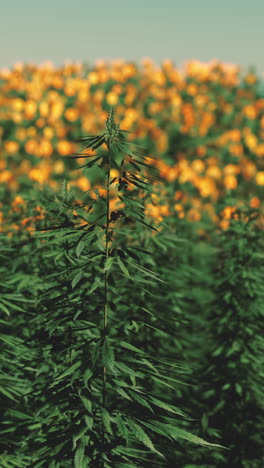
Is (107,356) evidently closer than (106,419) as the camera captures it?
Yes

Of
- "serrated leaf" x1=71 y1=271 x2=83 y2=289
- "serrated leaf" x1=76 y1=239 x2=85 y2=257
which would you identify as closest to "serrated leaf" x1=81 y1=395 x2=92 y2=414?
"serrated leaf" x1=71 y1=271 x2=83 y2=289

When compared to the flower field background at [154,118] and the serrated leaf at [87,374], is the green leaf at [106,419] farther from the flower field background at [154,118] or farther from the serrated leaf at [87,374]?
the flower field background at [154,118]

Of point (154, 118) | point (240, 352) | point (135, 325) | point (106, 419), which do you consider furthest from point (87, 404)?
point (154, 118)

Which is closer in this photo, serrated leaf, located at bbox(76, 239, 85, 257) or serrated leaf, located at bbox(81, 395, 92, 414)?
serrated leaf, located at bbox(76, 239, 85, 257)

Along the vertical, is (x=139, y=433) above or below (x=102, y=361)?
below

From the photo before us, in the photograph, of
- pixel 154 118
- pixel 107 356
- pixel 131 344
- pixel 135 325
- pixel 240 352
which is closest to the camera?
pixel 107 356

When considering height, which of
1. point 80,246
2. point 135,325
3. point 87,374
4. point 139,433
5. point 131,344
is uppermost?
point 80,246

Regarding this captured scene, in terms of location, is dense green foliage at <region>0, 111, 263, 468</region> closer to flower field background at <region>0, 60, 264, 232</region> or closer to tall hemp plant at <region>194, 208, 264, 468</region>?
tall hemp plant at <region>194, 208, 264, 468</region>

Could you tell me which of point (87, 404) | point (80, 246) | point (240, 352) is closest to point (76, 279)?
point (80, 246)

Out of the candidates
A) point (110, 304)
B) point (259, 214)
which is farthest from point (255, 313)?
point (110, 304)

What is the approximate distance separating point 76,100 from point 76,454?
1720 cm

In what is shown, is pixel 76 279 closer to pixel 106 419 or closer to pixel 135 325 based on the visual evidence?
pixel 135 325

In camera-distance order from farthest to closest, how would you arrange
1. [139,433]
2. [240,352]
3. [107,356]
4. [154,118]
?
[154,118]
[240,352]
[139,433]
[107,356]

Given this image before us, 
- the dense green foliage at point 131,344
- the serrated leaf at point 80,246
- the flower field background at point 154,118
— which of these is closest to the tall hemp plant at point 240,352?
the dense green foliage at point 131,344
